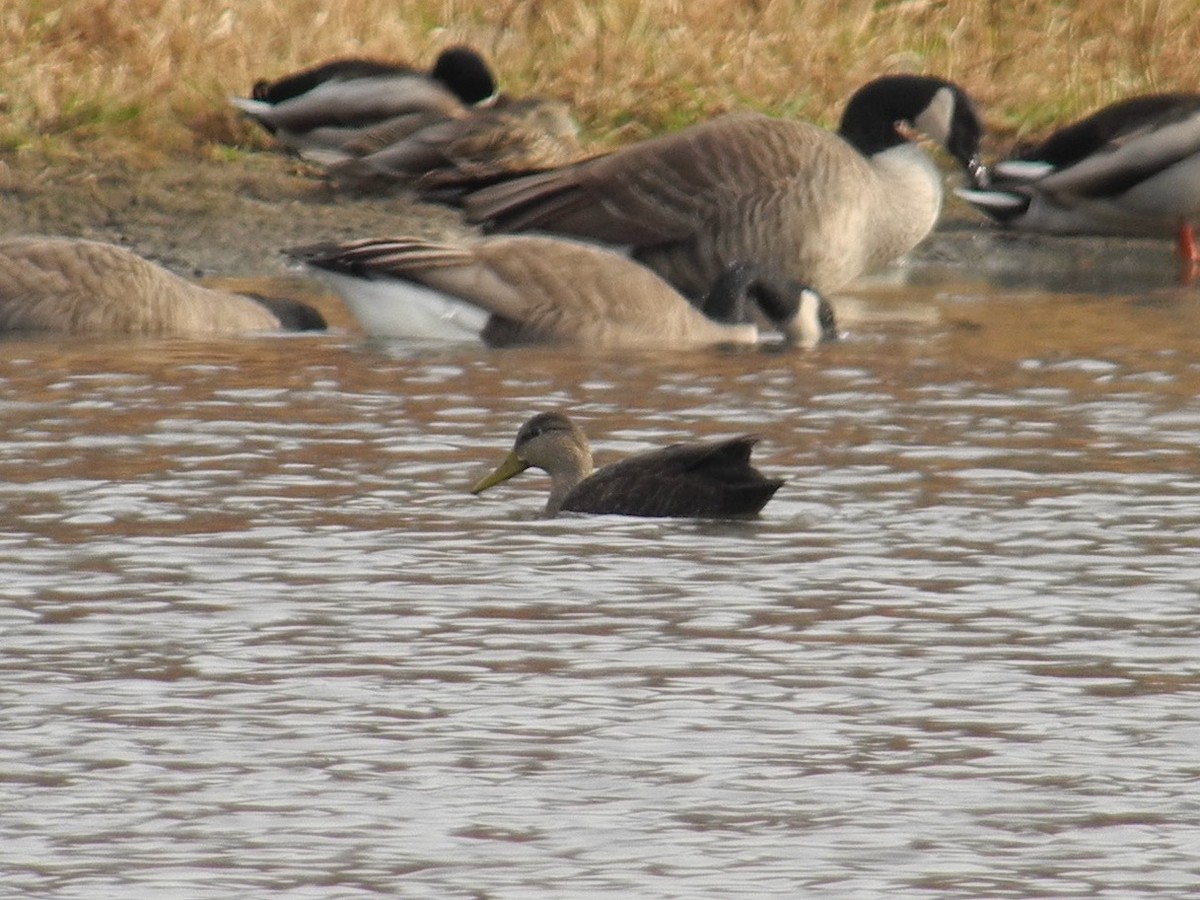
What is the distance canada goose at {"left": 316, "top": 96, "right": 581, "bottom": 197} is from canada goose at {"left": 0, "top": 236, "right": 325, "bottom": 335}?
8.77 feet

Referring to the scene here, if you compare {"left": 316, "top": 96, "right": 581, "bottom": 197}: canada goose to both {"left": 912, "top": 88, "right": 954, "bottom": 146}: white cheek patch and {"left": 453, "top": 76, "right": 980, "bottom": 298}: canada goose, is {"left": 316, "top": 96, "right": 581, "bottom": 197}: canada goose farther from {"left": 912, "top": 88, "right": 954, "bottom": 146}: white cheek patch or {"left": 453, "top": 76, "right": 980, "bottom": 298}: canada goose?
{"left": 912, "top": 88, "right": 954, "bottom": 146}: white cheek patch

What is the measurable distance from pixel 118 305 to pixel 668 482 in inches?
185

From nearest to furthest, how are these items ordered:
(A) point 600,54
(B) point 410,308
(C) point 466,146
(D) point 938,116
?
(B) point 410,308 < (D) point 938,116 < (C) point 466,146 < (A) point 600,54

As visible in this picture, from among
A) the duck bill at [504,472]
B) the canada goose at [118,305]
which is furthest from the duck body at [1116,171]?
the duck bill at [504,472]

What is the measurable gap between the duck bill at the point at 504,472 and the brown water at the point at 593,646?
7cm

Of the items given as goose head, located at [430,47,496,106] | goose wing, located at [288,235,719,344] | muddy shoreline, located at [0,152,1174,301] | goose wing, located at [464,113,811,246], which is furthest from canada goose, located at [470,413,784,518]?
goose head, located at [430,47,496,106]

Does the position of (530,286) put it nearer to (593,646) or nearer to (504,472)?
(504,472)

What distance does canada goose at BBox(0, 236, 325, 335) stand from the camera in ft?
39.7

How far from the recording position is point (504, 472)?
851 cm

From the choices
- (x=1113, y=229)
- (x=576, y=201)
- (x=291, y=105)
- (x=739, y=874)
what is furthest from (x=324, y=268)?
(x=739, y=874)

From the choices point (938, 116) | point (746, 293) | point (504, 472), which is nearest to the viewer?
point (504, 472)

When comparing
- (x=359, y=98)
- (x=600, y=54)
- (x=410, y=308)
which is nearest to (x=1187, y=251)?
(x=600, y=54)

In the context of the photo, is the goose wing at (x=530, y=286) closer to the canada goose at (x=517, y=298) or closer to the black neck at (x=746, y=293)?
the canada goose at (x=517, y=298)

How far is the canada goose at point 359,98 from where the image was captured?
1474cm
